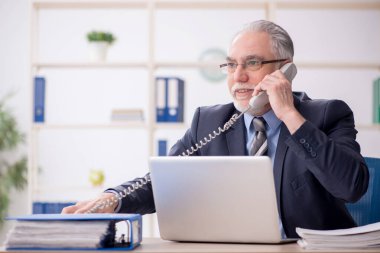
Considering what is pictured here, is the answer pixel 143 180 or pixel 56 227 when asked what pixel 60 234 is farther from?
pixel 143 180

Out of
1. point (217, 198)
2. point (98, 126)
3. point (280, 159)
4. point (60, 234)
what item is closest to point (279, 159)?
point (280, 159)

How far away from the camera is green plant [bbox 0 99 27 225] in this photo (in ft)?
18.3

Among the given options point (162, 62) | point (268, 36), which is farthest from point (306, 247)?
point (162, 62)

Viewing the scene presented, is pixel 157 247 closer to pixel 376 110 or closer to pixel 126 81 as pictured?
pixel 376 110

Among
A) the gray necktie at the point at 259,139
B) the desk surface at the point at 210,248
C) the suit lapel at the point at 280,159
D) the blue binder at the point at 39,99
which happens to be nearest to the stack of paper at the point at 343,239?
the desk surface at the point at 210,248

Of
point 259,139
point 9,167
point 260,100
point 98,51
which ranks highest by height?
point 98,51

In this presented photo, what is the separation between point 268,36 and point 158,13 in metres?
3.63

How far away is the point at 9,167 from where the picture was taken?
222 inches

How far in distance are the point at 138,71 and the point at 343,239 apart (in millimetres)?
4414

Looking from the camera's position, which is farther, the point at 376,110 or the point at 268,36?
the point at 376,110

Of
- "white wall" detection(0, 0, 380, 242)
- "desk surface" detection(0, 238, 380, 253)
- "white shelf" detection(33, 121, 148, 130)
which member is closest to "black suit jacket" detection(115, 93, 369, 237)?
"desk surface" detection(0, 238, 380, 253)

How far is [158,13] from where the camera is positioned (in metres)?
5.71

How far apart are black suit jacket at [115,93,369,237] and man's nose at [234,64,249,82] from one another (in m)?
0.15

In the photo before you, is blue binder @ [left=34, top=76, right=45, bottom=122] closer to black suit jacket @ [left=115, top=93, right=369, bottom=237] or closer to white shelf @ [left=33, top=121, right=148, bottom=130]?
white shelf @ [left=33, top=121, right=148, bottom=130]
